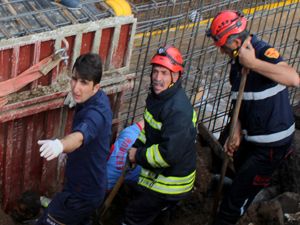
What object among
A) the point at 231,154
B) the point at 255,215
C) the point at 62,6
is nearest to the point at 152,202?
the point at 231,154

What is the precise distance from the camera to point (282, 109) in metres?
5.73

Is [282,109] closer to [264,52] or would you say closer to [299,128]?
[264,52]

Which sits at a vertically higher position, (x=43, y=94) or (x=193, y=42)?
(x=43, y=94)

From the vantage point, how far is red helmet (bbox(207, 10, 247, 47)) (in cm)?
546

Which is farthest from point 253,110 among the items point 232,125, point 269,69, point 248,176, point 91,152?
point 91,152

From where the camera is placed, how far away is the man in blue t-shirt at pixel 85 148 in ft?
15.5

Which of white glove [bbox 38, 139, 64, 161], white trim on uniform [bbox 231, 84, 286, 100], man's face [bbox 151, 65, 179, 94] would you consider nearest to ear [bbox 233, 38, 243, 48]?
white trim on uniform [bbox 231, 84, 286, 100]

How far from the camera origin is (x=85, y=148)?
196 inches

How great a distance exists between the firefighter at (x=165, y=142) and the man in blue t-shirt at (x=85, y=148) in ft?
1.58

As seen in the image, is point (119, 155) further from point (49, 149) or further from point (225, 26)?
point (49, 149)

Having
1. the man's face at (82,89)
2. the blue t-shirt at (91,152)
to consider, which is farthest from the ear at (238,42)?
the man's face at (82,89)

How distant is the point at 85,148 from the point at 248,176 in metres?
1.76

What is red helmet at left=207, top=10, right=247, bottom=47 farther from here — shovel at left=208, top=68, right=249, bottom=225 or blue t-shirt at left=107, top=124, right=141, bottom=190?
blue t-shirt at left=107, top=124, right=141, bottom=190

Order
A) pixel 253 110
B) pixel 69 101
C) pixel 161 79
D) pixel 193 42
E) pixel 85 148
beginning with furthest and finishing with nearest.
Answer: pixel 193 42
pixel 69 101
pixel 253 110
pixel 161 79
pixel 85 148
